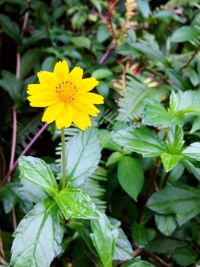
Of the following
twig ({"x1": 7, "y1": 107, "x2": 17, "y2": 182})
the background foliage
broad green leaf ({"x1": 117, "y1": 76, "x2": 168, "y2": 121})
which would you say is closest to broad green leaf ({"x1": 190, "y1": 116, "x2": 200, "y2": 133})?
the background foliage

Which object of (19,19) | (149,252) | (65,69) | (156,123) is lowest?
(149,252)

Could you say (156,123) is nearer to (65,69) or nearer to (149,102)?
(149,102)

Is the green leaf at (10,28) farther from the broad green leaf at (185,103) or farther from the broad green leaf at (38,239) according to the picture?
the broad green leaf at (38,239)

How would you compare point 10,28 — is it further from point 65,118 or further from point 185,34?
point 65,118

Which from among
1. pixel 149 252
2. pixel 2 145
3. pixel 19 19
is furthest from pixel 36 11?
pixel 149 252

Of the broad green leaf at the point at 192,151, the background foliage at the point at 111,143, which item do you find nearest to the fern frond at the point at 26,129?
the background foliage at the point at 111,143

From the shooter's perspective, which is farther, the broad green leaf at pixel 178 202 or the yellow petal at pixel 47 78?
the broad green leaf at pixel 178 202
